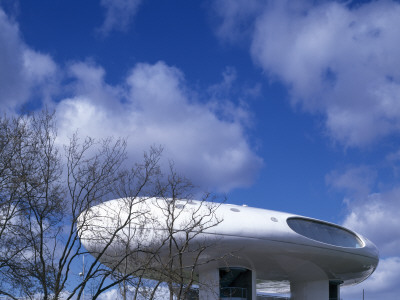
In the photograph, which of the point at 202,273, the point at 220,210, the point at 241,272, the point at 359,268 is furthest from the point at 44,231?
the point at 359,268

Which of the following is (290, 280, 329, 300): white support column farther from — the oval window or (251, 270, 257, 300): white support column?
(251, 270, 257, 300): white support column

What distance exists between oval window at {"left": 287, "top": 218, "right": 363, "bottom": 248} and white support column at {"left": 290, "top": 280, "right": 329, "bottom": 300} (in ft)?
18.0

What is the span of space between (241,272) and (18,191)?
24.6 m

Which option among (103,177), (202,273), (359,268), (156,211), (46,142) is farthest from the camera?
(359,268)

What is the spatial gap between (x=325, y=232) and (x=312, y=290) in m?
7.82

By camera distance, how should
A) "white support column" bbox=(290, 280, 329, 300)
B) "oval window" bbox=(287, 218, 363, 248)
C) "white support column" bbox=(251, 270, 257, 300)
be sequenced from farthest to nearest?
"white support column" bbox=(290, 280, 329, 300) → "white support column" bbox=(251, 270, 257, 300) → "oval window" bbox=(287, 218, 363, 248)

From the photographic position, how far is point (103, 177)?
643 inches

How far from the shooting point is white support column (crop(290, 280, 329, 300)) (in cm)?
4109

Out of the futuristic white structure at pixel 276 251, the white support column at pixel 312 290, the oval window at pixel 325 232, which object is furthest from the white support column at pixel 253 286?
the white support column at pixel 312 290

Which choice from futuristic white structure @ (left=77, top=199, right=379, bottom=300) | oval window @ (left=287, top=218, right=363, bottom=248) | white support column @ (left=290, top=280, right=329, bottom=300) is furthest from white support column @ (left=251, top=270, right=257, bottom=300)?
white support column @ (left=290, top=280, right=329, bottom=300)

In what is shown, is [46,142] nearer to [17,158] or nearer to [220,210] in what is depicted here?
[17,158]

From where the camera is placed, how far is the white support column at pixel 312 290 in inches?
1618

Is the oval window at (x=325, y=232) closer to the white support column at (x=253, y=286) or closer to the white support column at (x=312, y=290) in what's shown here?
the white support column at (x=253, y=286)

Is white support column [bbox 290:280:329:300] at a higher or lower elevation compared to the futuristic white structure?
lower
